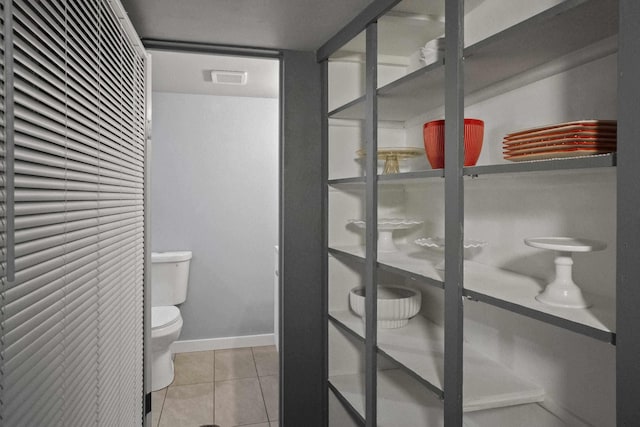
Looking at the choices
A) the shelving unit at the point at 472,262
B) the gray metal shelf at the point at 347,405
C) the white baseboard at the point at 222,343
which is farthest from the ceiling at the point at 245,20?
the white baseboard at the point at 222,343


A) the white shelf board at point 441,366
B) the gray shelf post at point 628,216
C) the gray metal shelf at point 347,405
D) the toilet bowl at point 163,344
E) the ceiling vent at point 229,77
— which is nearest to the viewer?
the gray shelf post at point 628,216

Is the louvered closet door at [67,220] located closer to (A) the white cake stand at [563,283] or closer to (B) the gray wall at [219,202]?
(A) the white cake stand at [563,283]

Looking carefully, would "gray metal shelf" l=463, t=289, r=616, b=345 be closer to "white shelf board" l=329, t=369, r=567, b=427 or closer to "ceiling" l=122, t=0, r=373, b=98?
"white shelf board" l=329, t=369, r=567, b=427

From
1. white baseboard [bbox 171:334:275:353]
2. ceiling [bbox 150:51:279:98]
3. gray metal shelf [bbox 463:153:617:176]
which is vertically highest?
ceiling [bbox 150:51:279:98]

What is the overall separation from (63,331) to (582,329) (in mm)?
1157

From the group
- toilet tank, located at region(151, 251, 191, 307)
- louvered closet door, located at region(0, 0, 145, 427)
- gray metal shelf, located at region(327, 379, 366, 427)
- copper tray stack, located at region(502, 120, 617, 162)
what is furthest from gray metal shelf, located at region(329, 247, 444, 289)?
toilet tank, located at region(151, 251, 191, 307)

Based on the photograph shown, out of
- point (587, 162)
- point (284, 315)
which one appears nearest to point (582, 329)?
point (587, 162)

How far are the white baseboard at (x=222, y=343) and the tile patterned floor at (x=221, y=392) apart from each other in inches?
1.9

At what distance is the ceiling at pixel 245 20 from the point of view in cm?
163

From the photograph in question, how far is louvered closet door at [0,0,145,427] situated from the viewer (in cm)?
80

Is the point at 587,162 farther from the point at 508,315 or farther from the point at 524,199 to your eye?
the point at 508,315

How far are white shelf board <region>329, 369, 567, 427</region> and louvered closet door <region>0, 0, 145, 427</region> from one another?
3.35ft

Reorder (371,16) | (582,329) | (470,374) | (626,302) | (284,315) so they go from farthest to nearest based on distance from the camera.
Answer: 1. (284,315)
2. (371,16)
3. (470,374)
4. (582,329)
5. (626,302)

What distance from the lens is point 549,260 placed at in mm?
1346
